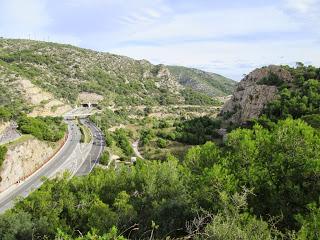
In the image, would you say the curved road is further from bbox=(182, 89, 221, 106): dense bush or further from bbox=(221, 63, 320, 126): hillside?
bbox=(182, 89, 221, 106): dense bush

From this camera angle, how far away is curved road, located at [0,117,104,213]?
160 feet

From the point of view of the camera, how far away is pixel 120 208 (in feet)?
68.2

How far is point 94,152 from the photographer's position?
71438 millimetres

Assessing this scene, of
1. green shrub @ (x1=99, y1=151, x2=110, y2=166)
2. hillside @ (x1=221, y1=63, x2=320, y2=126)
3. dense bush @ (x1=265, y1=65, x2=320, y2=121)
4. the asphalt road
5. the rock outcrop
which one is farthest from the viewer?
green shrub @ (x1=99, y1=151, x2=110, y2=166)

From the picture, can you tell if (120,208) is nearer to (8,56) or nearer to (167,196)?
(167,196)

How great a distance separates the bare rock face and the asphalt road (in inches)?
1122

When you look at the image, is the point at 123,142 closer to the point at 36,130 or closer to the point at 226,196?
the point at 36,130

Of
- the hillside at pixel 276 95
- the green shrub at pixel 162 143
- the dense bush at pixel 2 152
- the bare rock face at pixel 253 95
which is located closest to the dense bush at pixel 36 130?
the dense bush at pixel 2 152

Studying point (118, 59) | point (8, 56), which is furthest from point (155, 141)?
Result: point (118, 59)

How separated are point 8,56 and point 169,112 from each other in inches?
2478

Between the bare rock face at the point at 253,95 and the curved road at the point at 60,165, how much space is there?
29411 mm

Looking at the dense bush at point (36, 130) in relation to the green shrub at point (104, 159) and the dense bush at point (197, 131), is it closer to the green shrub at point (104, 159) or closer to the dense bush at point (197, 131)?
the green shrub at point (104, 159)

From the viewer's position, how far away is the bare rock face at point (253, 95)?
7025 centimetres

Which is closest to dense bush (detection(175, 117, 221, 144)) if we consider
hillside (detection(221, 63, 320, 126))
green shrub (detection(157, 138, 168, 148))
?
green shrub (detection(157, 138, 168, 148))
